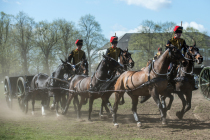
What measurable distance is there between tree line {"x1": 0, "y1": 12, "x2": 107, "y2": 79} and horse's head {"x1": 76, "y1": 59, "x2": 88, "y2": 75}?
2280 cm

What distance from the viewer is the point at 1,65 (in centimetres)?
3027

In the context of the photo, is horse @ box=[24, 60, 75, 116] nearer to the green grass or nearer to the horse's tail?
the green grass

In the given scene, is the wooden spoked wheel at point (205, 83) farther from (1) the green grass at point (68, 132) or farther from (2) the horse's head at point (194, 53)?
(1) the green grass at point (68, 132)

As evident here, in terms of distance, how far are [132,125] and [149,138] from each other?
161 centimetres

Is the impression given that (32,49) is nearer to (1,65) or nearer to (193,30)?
(1,65)

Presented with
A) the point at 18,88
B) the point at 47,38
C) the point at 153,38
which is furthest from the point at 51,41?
the point at 18,88

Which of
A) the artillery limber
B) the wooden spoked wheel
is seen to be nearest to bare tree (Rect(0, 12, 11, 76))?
the artillery limber

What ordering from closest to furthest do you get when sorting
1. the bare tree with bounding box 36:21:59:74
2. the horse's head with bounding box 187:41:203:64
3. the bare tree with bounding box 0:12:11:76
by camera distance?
the horse's head with bounding box 187:41:203:64 → the bare tree with bounding box 0:12:11:76 → the bare tree with bounding box 36:21:59:74

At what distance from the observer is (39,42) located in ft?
118

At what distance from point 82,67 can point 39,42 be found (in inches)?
1148

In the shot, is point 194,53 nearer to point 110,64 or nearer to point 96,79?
point 110,64

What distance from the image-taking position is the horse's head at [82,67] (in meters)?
8.86

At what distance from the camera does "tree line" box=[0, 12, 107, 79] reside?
31719 millimetres

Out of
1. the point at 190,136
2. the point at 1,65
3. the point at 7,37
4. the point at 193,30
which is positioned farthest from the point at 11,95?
the point at 193,30
